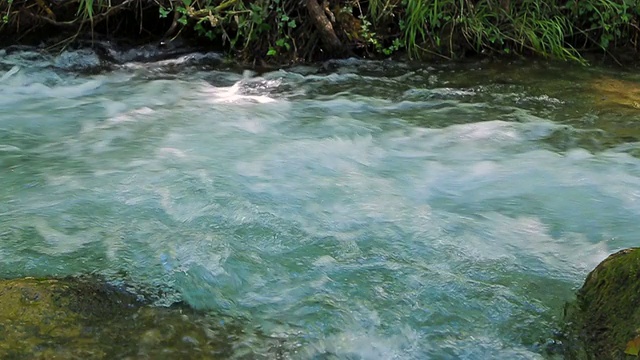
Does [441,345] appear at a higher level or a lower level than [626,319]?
lower

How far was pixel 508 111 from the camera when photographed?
440cm

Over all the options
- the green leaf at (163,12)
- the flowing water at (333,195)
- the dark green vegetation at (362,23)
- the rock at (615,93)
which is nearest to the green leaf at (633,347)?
the flowing water at (333,195)

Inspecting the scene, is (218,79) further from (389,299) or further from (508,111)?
(389,299)

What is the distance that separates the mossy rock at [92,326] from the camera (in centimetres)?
200

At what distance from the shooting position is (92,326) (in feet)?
6.93

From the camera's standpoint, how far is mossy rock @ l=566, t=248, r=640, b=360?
6.47ft

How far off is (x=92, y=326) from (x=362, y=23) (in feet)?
12.2

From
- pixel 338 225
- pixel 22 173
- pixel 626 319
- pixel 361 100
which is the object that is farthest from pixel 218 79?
pixel 626 319

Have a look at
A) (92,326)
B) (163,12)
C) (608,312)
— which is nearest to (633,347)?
(608,312)

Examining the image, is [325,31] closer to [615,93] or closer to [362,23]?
[362,23]

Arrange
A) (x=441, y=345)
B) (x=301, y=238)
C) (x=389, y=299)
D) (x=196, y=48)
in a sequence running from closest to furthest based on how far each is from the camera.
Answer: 1. (x=441, y=345)
2. (x=389, y=299)
3. (x=301, y=238)
4. (x=196, y=48)

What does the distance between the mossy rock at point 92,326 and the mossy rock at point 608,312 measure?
39.8 inches

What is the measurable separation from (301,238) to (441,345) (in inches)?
30.7

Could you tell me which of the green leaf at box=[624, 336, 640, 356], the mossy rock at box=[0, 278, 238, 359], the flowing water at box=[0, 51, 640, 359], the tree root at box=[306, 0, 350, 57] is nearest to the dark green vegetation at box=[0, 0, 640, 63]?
the tree root at box=[306, 0, 350, 57]
